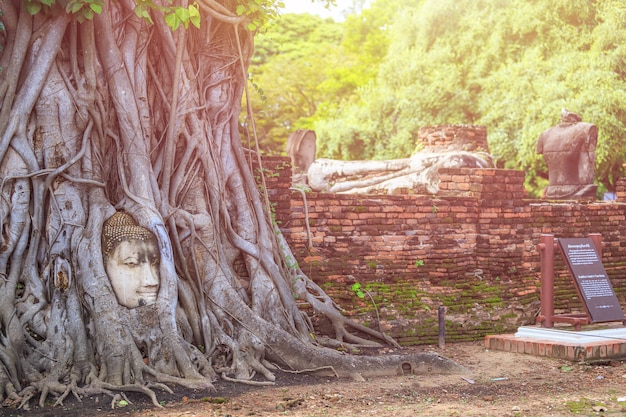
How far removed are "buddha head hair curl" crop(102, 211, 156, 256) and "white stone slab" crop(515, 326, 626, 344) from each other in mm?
3902

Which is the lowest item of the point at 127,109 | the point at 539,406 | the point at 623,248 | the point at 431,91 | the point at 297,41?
the point at 539,406

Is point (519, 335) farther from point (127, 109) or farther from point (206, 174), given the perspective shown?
point (127, 109)

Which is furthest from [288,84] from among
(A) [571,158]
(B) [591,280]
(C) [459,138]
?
(B) [591,280]

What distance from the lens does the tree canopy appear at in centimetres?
2047

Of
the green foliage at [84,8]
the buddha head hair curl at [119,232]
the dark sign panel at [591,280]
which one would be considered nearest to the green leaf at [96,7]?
the green foliage at [84,8]

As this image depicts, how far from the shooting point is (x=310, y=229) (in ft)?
29.9

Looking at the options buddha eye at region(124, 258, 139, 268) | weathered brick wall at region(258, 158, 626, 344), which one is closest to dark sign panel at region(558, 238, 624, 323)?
weathered brick wall at region(258, 158, 626, 344)

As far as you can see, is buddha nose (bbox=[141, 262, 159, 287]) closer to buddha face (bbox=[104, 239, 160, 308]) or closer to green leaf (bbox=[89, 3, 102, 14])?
buddha face (bbox=[104, 239, 160, 308])

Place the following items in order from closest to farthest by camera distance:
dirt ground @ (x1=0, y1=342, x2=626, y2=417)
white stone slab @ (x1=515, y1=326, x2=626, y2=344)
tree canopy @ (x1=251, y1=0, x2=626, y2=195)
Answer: dirt ground @ (x1=0, y1=342, x2=626, y2=417) → white stone slab @ (x1=515, y1=326, x2=626, y2=344) → tree canopy @ (x1=251, y1=0, x2=626, y2=195)

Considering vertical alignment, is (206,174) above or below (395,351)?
above

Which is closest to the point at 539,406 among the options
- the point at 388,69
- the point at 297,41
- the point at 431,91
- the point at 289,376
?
→ the point at 289,376

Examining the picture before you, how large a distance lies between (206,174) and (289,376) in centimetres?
199

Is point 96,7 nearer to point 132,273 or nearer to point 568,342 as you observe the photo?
point 132,273

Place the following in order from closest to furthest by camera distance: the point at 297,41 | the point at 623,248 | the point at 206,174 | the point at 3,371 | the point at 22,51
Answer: the point at 3,371, the point at 22,51, the point at 206,174, the point at 623,248, the point at 297,41
